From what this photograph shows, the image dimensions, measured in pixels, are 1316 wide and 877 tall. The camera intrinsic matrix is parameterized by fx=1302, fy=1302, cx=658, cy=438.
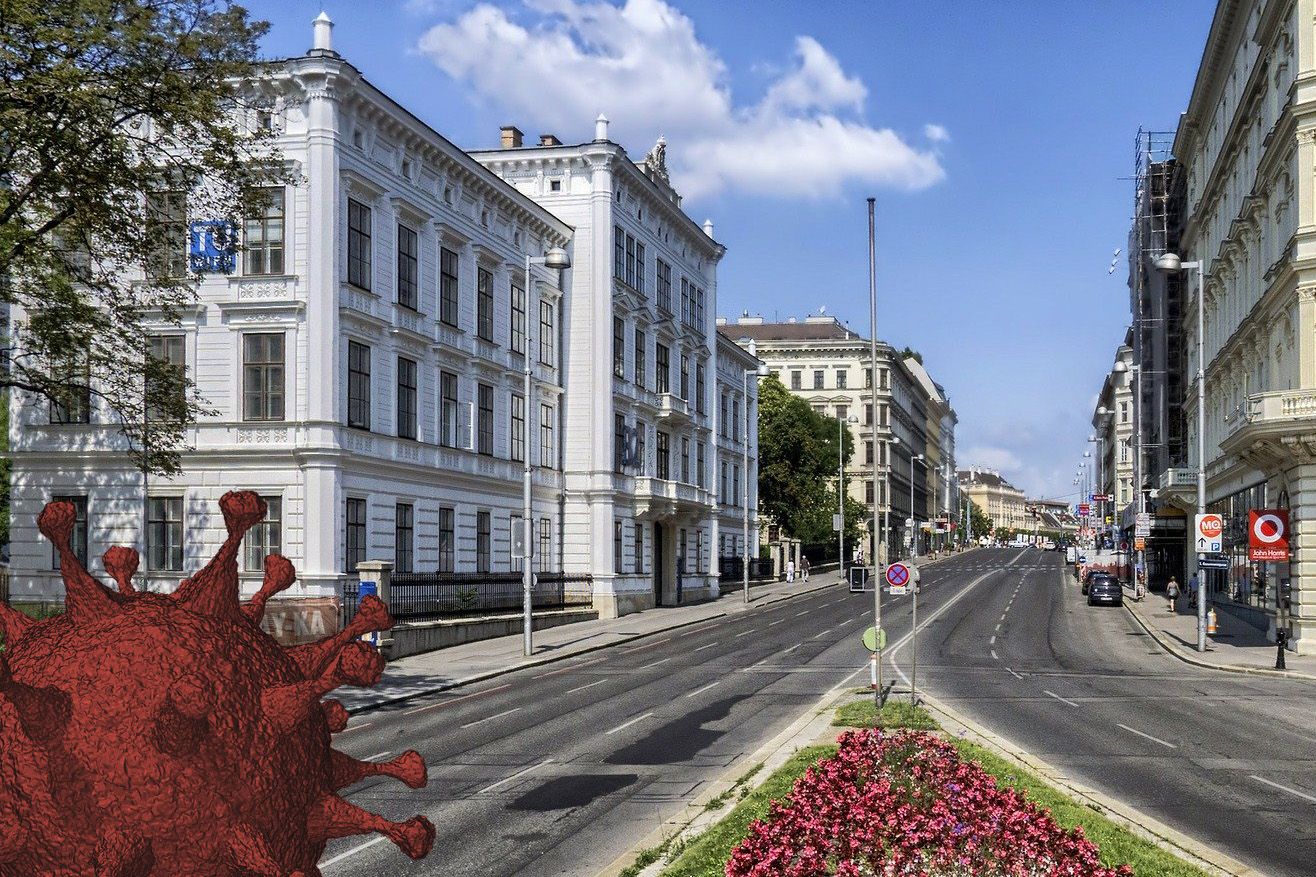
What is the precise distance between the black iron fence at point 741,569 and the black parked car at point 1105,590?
19.2 m

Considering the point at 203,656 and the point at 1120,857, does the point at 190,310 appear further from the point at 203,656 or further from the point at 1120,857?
the point at 203,656

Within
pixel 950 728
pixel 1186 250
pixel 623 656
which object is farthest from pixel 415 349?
pixel 1186 250

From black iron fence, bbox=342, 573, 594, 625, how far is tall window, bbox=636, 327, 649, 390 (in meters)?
10.6

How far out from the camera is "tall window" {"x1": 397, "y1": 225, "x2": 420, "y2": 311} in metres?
41.7

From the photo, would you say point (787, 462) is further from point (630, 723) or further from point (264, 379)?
point (630, 723)

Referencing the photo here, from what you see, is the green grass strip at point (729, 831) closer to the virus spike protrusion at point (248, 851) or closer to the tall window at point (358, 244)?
the virus spike protrusion at point (248, 851)

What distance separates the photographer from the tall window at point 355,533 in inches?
1489

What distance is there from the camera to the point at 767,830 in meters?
7.81

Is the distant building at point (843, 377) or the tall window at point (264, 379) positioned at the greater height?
the distant building at point (843, 377)

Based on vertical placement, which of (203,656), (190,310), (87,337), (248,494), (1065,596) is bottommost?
(1065,596)

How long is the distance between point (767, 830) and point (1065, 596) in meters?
70.4

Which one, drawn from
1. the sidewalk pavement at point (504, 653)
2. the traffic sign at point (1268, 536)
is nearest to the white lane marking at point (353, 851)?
the sidewalk pavement at point (504, 653)

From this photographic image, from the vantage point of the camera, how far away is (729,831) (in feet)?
41.5

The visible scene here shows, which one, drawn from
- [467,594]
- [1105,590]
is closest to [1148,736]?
[467,594]
